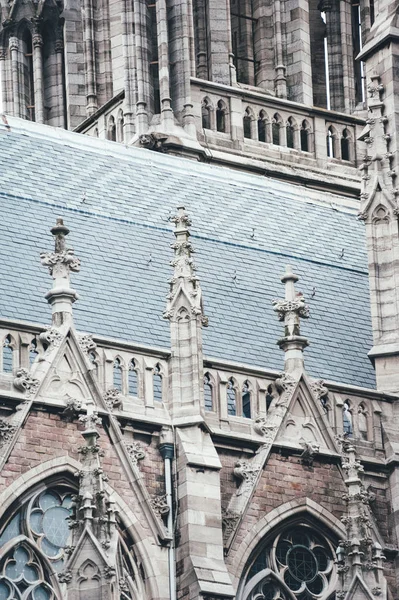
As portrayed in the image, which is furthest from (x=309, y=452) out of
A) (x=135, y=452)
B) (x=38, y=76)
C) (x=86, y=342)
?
(x=38, y=76)

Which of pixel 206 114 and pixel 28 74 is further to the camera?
pixel 28 74

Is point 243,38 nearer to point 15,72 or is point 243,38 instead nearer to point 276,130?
point 276,130

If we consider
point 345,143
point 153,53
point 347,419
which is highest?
point 153,53

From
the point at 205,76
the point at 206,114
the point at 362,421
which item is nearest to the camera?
the point at 362,421

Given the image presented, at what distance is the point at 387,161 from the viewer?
58.9 meters

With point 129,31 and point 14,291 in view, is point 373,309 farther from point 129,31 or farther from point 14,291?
point 129,31

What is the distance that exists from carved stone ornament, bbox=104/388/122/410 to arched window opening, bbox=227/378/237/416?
8.14 ft

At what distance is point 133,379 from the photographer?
53.8 meters

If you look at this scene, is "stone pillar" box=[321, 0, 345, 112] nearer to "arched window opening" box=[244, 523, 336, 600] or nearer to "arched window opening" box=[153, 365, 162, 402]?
"arched window opening" box=[153, 365, 162, 402]

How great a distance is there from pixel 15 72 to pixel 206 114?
7105 millimetres

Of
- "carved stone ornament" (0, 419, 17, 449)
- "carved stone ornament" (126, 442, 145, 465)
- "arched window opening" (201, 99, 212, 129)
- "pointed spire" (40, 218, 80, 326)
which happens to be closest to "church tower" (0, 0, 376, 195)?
"arched window opening" (201, 99, 212, 129)

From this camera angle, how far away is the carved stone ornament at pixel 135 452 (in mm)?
52156

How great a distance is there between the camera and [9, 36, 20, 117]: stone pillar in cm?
7719

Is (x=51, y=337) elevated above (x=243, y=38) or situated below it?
below
